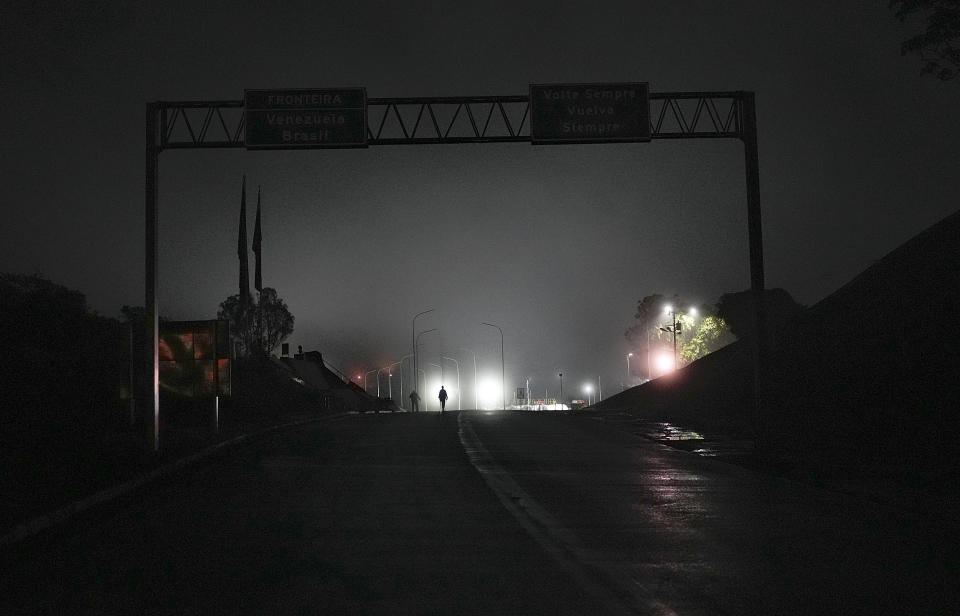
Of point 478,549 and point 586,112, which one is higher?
point 586,112

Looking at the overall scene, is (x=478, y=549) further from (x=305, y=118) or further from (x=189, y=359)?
(x=189, y=359)

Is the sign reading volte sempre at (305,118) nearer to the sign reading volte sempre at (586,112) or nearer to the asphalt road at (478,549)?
the sign reading volte sempre at (586,112)

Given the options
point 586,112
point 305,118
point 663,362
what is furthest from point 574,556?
point 663,362

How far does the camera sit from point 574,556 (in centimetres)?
876

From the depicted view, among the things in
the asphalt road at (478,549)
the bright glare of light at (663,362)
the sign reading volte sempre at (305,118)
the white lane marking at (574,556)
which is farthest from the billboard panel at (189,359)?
the bright glare of light at (663,362)

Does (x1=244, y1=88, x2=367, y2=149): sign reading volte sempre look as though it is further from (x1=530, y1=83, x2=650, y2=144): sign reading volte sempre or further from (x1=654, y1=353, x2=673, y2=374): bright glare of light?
(x1=654, y1=353, x2=673, y2=374): bright glare of light

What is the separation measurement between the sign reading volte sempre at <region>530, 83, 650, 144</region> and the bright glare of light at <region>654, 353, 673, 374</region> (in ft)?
370

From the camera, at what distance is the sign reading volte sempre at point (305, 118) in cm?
2380

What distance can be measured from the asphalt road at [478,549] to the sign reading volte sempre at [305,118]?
957 centimetres

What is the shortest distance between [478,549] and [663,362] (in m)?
134

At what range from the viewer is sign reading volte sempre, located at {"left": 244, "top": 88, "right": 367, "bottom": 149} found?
2380 cm

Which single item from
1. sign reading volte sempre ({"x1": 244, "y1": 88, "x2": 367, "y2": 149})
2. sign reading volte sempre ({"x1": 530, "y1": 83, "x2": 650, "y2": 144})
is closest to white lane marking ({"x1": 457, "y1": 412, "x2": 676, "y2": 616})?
sign reading volte sempre ({"x1": 530, "y1": 83, "x2": 650, "y2": 144})

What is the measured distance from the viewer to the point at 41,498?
13266mm

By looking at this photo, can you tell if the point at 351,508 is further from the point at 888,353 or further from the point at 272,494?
the point at 888,353
